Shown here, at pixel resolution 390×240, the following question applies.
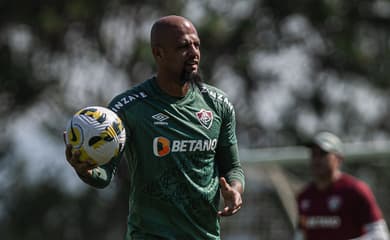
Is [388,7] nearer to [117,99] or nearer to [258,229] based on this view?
[258,229]

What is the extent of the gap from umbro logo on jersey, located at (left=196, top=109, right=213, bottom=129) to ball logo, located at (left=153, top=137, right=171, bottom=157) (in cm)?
30

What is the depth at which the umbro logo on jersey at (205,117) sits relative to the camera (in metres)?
6.33

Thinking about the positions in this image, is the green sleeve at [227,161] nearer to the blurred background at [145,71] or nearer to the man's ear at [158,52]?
the man's ear at [158,52]

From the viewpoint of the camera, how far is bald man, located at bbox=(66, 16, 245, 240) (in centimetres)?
615

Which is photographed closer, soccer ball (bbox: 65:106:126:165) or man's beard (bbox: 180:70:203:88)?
soccer ball (bbox: 65:106:126:165)

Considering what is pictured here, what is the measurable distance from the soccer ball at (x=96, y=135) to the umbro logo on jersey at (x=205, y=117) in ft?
1.90

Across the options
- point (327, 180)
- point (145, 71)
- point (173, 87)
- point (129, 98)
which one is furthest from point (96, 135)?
point (145, 71)

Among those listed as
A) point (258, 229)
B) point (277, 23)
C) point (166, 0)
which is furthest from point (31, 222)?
point (258, 229)

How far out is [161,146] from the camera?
20.3 ft

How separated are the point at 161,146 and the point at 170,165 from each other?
0.45 ft

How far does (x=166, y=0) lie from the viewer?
27.3m

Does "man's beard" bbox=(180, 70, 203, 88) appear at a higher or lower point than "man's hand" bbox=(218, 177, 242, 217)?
higher

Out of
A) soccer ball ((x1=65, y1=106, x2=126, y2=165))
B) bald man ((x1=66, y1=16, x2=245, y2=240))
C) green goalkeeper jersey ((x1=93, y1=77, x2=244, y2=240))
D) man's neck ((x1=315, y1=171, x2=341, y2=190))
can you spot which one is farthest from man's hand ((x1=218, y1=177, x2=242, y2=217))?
man's neck ((x1=315, y1=171, x2=341, y2=190))

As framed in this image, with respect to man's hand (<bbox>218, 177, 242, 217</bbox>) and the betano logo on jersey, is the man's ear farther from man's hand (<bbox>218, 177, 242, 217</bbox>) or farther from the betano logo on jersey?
man's hand (<bbox>218, 177, 242, 217</bbox>)
